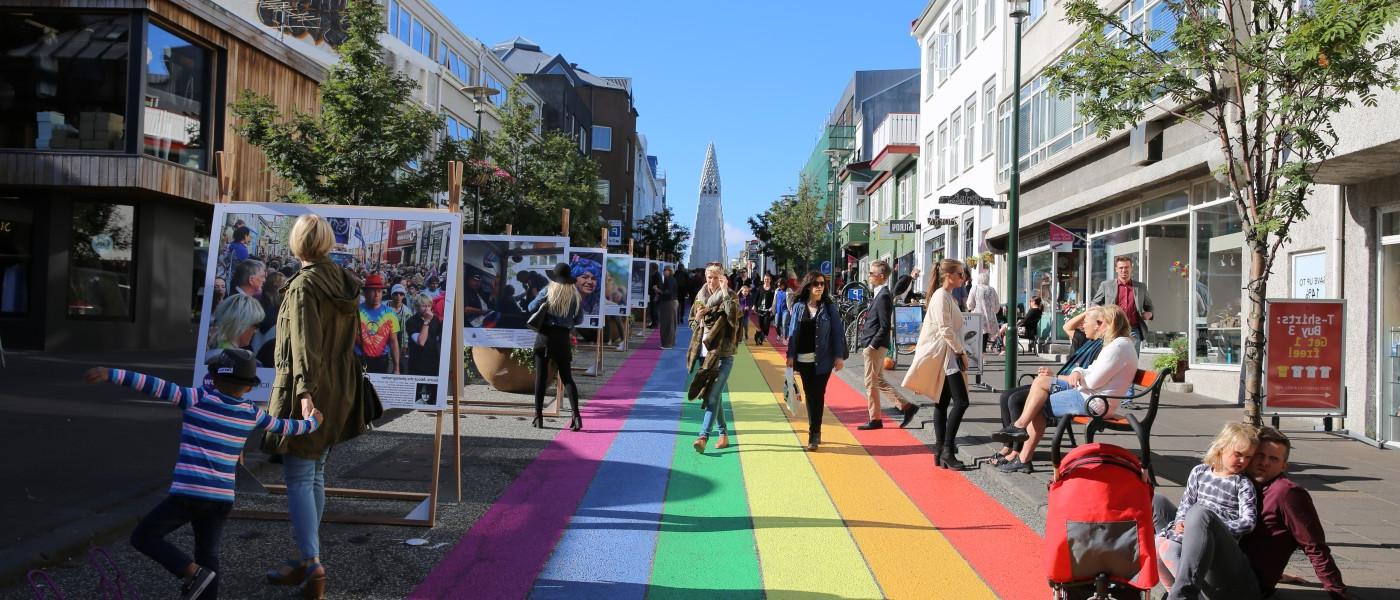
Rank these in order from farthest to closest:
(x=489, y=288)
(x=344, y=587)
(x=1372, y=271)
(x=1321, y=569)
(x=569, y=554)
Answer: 1. (x=489, y=288)
2. (x=1372, y=271)
3. (x=569, y=554)
4. (x=344, y=587)
5. (x=1321, y=569)

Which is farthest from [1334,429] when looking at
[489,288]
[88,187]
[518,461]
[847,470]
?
[88,187]

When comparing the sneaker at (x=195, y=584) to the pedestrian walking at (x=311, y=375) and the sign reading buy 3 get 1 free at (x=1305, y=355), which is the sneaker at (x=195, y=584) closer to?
the pedestrian walking at (x=311, y=375)

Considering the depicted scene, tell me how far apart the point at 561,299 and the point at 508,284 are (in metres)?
1.35

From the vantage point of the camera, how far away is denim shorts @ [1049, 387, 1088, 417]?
7.49m

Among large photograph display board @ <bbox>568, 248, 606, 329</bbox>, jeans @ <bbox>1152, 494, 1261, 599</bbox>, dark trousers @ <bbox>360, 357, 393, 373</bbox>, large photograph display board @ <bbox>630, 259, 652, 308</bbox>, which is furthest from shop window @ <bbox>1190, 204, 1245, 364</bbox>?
large photograph display board @ <bbox>630, 259, 652, 308</bbox>

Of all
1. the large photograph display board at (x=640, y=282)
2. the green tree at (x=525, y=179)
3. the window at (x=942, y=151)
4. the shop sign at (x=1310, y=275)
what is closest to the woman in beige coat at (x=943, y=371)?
the shop sign at (x=1310, y=275)

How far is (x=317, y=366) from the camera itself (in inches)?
185

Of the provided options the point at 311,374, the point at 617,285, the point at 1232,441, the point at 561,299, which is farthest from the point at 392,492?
the point at 617,285

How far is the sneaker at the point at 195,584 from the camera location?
13.6ft

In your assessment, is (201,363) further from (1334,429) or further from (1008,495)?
(1334,429)

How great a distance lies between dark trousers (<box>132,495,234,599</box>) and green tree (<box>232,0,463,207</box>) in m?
8.92

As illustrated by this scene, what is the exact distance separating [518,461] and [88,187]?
1395cm

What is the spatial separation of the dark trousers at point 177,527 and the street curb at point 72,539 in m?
1.07

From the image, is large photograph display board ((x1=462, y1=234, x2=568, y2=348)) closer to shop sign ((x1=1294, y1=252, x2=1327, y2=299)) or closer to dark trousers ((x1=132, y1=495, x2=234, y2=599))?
dark trousers ((x1=132, y1=495, x2=234, y2=599))
